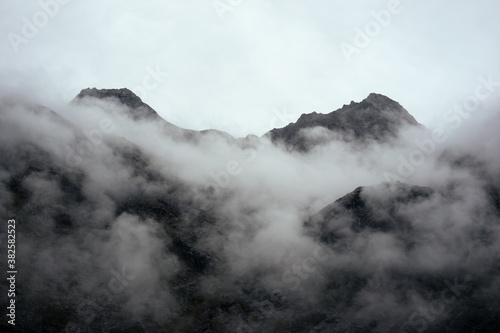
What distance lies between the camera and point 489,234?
126 m

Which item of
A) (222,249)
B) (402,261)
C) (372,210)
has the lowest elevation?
(402,261)

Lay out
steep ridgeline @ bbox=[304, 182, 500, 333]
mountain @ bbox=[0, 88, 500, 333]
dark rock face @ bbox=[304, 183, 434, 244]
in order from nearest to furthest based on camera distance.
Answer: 1. steep ridgeline @ bbox=[304, 182, 500, 333]
2. mountain @ bbox=[0, 88, 500, 333]
3. dark rock face @ bbox=[304, 183, 434, 244]

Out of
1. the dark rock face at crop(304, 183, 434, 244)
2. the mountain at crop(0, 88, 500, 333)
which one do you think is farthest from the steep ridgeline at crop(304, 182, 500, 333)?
the mountain at crop(0, 88, 500, 333)

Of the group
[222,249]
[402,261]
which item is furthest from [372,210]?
[222,249]

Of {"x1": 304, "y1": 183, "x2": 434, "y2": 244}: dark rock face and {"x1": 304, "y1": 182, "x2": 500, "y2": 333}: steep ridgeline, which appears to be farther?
{"x1": 304, "y1": 183, "x2": 434, "y2": 244}: dark rock face

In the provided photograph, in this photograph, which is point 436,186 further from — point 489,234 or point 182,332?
point 182,332

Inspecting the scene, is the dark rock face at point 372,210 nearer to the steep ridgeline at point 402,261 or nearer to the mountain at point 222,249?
the steep ridgeline at point 402,261

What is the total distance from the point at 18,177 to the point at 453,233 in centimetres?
16486

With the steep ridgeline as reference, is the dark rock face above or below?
above

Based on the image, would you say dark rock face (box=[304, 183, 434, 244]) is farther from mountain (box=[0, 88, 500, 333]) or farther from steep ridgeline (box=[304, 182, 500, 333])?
mountain (box=[0, 88, 500, 333])

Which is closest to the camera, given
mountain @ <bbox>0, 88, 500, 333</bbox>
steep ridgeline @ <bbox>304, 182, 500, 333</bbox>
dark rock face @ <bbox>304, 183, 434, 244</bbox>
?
steep ridgeline @ <bbox>304, 182, 500, 333</bbox>

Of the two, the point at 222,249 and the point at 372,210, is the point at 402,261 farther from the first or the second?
the point at 222,249

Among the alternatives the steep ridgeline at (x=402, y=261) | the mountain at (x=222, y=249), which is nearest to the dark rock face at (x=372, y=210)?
the steep ridgeline at (x=402, y=261)

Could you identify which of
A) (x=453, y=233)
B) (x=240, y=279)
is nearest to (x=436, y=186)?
(x=453, y=233)
